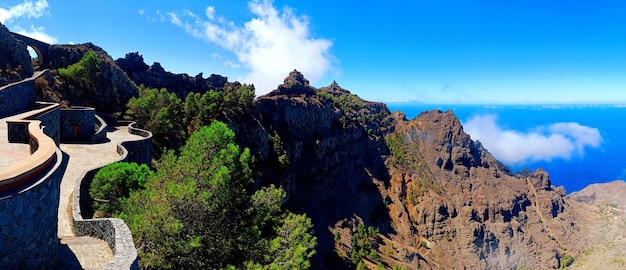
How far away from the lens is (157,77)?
7412 cm

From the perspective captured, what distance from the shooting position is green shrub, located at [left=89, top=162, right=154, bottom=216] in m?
17.7

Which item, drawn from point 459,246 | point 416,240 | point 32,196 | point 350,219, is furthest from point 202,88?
point 32,196

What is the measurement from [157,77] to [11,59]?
34.9m

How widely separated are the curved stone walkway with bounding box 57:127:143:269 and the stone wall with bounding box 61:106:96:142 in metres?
2.05

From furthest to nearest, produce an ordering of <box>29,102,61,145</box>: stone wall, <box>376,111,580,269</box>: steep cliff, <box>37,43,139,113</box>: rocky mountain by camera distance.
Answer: <box>376,111,580,269</box>: steep cliff
<box>37,43,139,113</box>: rocky mountain
<box>29,102,61,145</box>: stone wall

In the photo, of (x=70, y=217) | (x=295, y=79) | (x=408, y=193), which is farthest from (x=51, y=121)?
(x=408, y=193)

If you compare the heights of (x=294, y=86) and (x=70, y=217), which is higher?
(x=294, y=86)

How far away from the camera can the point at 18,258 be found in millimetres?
8719

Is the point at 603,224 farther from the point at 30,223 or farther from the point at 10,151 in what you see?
the point at 10,151

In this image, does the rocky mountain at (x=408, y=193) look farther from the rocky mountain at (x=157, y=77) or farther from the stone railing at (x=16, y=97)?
the stone railing at (x=16, y=97)

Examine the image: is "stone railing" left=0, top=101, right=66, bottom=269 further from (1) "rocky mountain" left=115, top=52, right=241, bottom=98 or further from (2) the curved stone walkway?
(1) "rocky mountain" left=115, top=52, right=241, bottom=98

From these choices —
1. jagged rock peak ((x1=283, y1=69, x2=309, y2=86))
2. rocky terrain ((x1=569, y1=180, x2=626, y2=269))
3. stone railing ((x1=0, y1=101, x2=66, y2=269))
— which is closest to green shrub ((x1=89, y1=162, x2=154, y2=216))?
stone railing ((x1=0, y1=101, x2=66, y2=269))

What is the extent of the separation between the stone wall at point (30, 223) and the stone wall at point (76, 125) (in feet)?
80.3

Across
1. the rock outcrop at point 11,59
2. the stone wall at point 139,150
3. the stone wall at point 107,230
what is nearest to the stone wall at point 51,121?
the stone wall at point 139,150
